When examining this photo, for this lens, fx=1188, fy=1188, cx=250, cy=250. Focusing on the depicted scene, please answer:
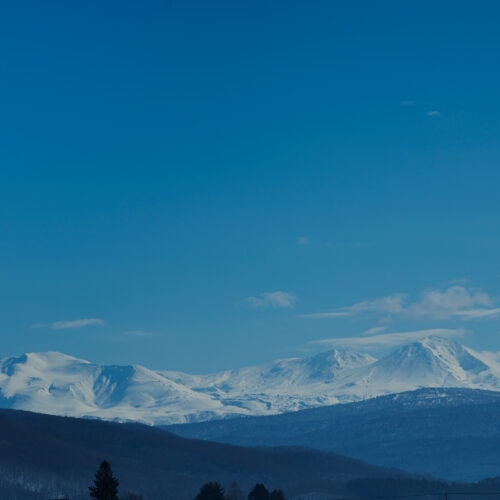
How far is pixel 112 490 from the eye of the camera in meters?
131
